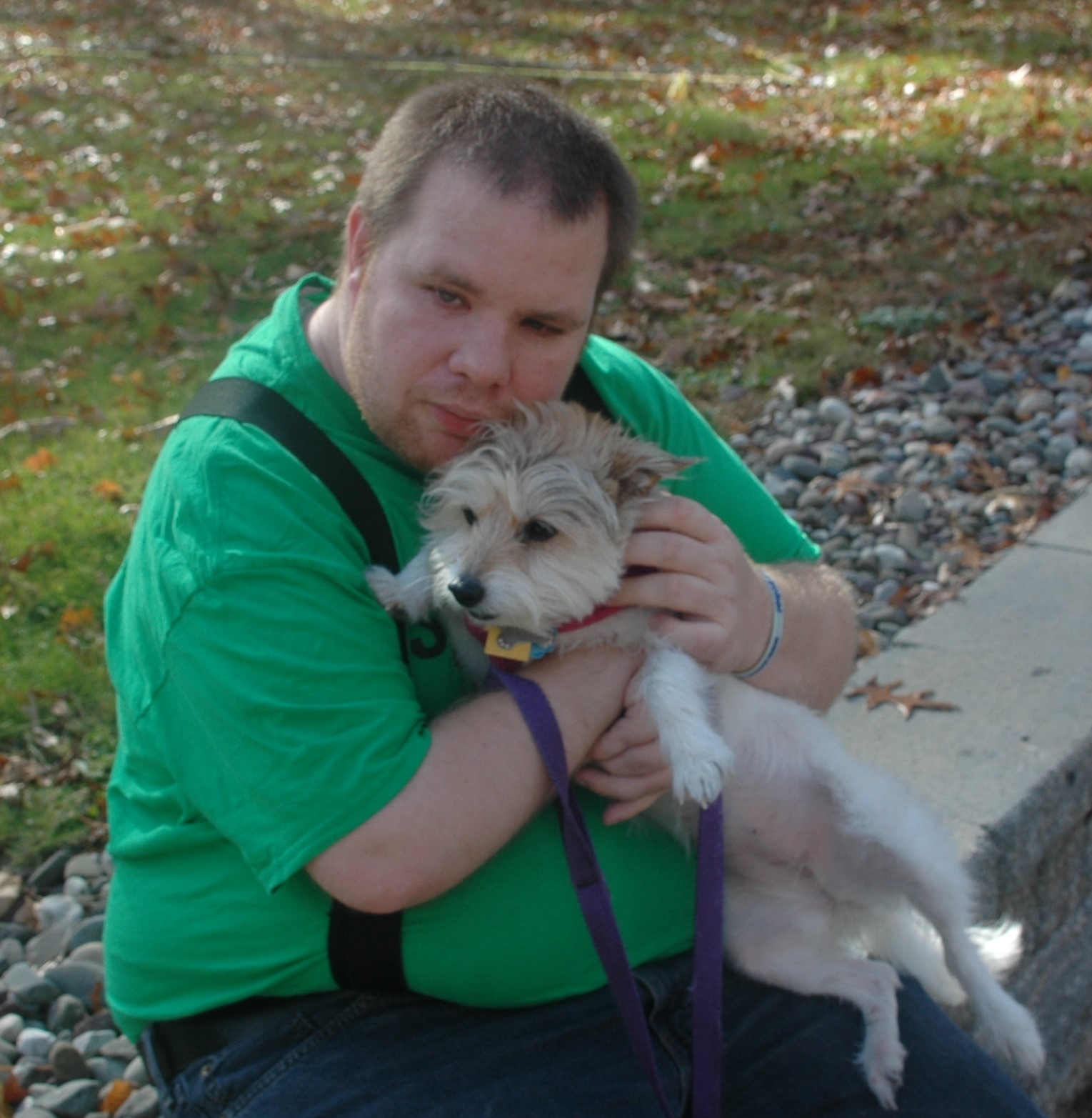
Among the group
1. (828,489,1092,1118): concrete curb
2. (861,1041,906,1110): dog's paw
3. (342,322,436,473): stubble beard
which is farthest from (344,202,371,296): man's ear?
(828,489,1092,1118): concrete curb

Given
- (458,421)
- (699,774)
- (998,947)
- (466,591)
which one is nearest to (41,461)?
(458,421)

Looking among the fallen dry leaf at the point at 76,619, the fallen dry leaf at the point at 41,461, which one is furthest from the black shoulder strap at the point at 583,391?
the fallen dry leaf at the point at 41,461

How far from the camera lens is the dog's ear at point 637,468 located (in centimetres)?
251

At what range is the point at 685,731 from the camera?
7.69 feet

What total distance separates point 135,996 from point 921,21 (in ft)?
54.7

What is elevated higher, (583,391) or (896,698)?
(583,391)

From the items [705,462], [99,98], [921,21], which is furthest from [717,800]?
[921,21]

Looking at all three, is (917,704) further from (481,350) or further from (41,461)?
(41,461)

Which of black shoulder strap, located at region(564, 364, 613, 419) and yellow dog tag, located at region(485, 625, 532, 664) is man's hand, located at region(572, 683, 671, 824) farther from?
black shoulder strap, located at region(564, 364, 613, 419)

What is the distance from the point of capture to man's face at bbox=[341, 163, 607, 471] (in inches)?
86.8

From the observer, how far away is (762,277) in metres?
7.59

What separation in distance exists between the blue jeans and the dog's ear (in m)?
1.03

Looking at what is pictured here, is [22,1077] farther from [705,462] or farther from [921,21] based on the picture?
[921,21]

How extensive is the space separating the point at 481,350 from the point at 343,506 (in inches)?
16.8
